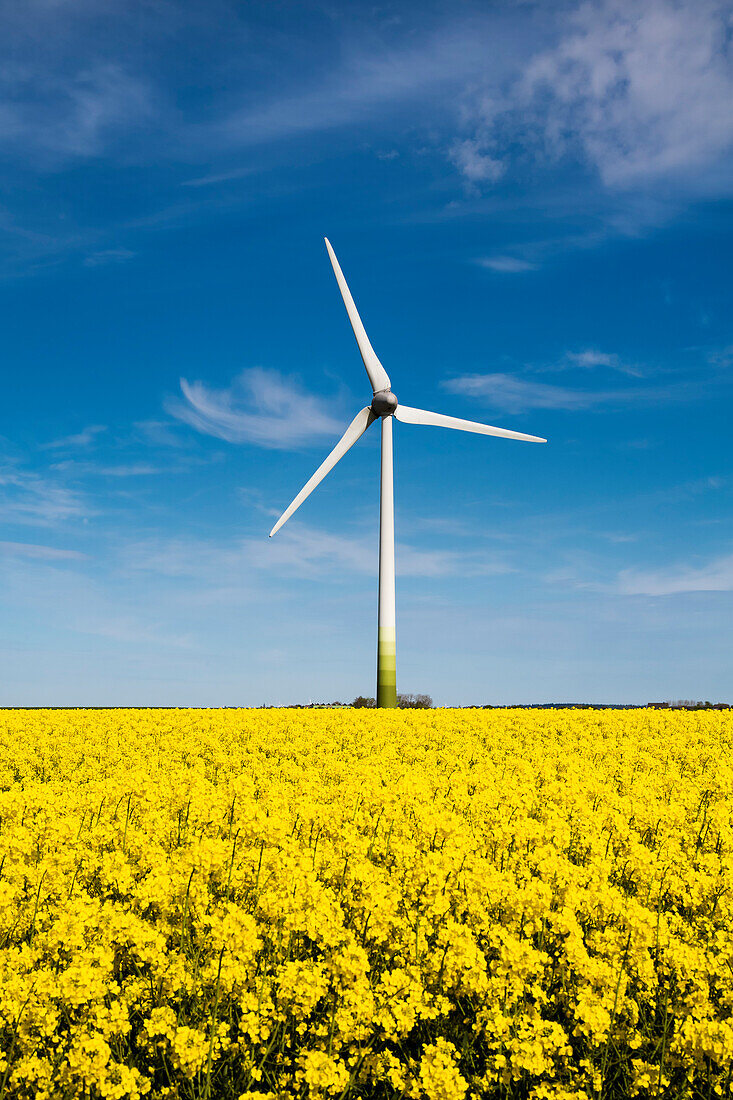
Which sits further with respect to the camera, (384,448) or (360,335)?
(360,335)

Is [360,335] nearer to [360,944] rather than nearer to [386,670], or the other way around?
[386,670]

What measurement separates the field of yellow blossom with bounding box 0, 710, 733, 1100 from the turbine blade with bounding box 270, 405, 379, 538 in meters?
26.2

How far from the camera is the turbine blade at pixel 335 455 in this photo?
38.0m

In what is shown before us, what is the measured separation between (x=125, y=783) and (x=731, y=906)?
320 inches

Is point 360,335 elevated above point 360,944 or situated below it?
above

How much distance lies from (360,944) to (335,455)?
32.2 m

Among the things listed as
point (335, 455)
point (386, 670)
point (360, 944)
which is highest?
Result: point (335, 455)

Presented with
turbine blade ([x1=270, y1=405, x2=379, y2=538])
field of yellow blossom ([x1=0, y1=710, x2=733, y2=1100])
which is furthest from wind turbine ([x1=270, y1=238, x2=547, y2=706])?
field of yellow blossom ([x1=0, y1=710, x2=733, y2=1100])

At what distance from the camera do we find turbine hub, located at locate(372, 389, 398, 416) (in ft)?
127

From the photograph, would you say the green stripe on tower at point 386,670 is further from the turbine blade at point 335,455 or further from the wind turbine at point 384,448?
the turbine blade at point 335,455

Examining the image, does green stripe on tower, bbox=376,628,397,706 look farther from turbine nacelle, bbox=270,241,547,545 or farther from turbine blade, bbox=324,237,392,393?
turbine blade, bbox=324,237,392,393

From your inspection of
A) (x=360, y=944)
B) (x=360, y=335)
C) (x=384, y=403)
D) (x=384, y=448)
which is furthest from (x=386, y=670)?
(x=360, y=944)

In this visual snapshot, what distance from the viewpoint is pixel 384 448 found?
37.7 meters

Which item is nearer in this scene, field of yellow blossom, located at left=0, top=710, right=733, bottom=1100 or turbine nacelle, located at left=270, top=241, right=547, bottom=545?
field of yellow blossom, located at left=0, top=710, right=733, bottom=1100
